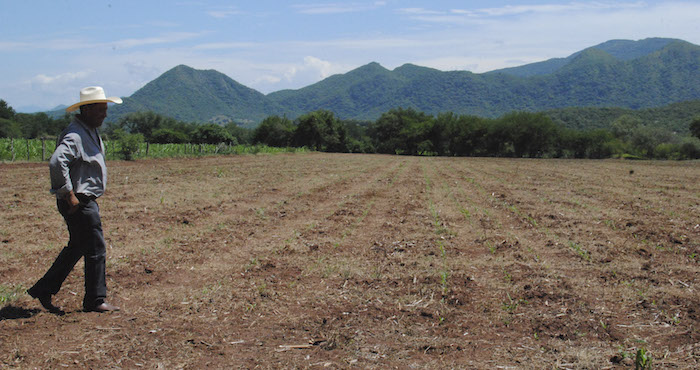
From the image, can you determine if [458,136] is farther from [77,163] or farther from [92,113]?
[77,163]

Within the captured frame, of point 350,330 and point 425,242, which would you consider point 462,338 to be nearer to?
point 350,330

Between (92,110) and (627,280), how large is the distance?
610 cm

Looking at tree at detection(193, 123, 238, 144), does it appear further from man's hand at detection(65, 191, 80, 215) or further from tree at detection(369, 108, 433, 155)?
man's hand at detection(65, 191, 80, 215)

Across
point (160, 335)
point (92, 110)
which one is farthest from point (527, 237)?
point (92, 110)

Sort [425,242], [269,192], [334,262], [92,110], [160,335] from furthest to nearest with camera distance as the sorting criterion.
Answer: [269,192] < [425,242] < [334,262] < [92,110] < [160,335]

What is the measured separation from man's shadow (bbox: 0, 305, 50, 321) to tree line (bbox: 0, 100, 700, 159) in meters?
48.4

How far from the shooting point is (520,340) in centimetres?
375

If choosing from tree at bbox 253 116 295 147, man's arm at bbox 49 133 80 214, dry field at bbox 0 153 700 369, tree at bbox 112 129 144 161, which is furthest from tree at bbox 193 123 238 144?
man's arm at bbox 49 133 80 214

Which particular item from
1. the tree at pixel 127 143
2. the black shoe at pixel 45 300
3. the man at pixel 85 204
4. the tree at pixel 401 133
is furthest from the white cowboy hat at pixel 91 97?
the tree at pixel 401 133

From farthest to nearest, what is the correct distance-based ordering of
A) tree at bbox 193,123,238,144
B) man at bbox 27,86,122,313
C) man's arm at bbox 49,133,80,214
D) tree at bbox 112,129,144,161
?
tree at bbox 193,123,238,144 → tree at bbox 112,129,144,161 → man at bbox 27,86,122,313 → man's arm at bbox 49,133,80,214

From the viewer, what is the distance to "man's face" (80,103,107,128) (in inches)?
161

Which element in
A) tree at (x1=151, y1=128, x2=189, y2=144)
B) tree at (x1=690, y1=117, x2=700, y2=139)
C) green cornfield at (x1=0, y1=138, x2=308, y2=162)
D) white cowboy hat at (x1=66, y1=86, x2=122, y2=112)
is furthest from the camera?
tree at (x1=151, y1=128, x2=189, y2=144)

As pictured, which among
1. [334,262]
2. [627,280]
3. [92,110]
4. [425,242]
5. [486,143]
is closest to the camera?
[92,110]

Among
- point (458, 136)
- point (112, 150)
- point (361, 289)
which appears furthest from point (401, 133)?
point (361, 289)
